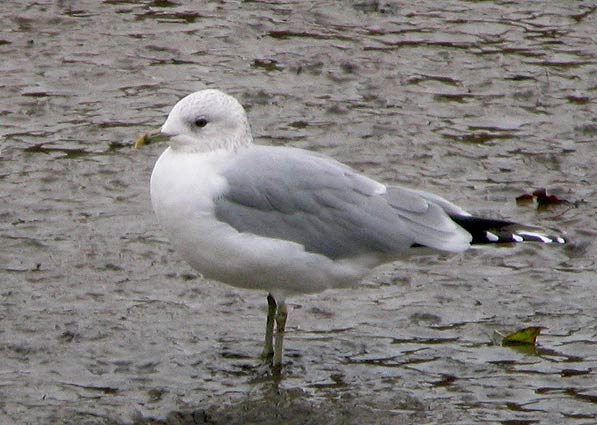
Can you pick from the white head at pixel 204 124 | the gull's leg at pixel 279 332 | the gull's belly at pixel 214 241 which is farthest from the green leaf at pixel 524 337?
the white head at pixel 204 124

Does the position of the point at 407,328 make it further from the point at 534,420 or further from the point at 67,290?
the point at 67,290

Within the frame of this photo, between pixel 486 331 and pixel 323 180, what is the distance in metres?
1.13

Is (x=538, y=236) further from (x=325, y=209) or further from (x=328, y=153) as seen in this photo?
(x=328, y=153)

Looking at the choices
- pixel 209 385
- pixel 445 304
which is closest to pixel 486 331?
pixel 445 304

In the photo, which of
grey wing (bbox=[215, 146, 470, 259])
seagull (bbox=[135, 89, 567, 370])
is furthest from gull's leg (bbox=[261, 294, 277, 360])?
grey wing (bbox=[215, 146, 470, 259])

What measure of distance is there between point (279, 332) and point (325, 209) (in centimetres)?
60

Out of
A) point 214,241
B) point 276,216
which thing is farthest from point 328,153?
point 214,241

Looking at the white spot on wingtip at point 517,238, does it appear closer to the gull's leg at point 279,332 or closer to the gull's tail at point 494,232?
the gull's tail at point 494,232

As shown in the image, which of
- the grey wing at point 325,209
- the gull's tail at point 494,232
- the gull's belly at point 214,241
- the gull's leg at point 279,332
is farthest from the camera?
the gull's tail at point 494,232

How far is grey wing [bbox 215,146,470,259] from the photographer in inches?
256

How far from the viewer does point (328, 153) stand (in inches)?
358

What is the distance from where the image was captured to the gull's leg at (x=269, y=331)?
22.1ft

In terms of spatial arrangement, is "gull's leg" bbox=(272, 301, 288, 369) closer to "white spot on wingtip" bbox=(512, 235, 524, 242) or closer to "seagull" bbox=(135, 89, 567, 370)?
"seagull" bbox=(135, 89, 567, 370)

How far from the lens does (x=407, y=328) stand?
7031 mm
